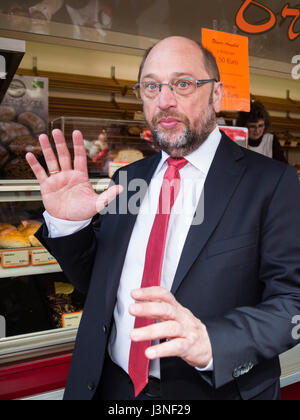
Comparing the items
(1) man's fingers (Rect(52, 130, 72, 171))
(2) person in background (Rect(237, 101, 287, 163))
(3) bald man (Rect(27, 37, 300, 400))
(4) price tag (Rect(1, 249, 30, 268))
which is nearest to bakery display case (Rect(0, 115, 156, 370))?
(4) price tag (Rect(1, 249, 30, 268))

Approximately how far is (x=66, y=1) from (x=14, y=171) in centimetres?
158

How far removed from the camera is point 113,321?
1.15m

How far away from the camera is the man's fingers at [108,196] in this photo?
1033mm

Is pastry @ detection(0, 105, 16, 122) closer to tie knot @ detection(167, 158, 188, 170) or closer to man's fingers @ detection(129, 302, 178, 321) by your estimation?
tie knot @ detection(167, 158, 188, 170)

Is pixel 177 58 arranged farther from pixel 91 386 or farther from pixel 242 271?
pixel 91 386

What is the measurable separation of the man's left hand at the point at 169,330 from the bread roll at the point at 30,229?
4.21 feet

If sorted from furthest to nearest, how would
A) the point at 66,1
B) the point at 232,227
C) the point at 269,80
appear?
the point at 269,80 < the point at 66,1 < the point at 232,227

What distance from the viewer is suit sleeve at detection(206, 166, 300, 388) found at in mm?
792

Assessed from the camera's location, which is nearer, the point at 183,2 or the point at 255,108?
the point at 183,2

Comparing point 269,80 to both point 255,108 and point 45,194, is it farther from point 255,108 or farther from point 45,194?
point 45,194

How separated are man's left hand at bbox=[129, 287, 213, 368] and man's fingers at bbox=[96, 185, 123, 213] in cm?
40

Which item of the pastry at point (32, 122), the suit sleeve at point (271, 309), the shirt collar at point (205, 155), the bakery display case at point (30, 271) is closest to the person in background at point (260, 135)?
the bakery display case at point (30, 271)

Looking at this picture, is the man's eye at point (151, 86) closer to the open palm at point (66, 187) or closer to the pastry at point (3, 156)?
the open palm at point (66, 187)

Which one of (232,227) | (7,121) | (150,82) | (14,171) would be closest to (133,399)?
(232,227)
